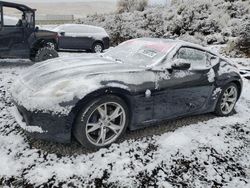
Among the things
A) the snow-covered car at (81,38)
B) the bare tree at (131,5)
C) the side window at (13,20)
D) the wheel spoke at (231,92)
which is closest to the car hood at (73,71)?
the wheel spoke at (231,92)

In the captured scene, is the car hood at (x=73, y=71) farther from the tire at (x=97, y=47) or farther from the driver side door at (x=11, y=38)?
the tire at (x=97, y=47)

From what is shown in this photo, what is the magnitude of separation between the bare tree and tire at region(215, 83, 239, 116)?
2121 centimetres

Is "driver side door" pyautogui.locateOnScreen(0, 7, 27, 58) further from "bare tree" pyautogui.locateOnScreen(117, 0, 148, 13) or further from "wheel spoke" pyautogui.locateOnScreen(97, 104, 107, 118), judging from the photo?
"bare tree" pyautogui.locateOnScreen(117, 0, 148, 13)

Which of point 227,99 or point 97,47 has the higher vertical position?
point 227,99

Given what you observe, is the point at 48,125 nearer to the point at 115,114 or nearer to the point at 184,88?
the point at 115,114

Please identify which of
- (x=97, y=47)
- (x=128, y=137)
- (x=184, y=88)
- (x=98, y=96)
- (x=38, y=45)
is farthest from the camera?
(x=97, y=47)

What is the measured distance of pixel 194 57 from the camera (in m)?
4.72

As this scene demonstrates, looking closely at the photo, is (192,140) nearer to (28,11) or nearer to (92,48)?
(28,11)

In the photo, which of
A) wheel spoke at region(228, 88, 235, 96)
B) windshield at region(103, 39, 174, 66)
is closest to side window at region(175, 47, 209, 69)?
windshield at region(103, 39, 174, 66)

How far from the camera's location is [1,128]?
412 cm

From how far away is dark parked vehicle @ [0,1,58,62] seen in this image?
294 inches

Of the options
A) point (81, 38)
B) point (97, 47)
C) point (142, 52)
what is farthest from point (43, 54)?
point (97, 47)

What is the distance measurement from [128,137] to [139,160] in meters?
0.62

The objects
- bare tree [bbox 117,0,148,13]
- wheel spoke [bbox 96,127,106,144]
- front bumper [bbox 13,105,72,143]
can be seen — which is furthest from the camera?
bare tree [bbox 117,0,148,13]
